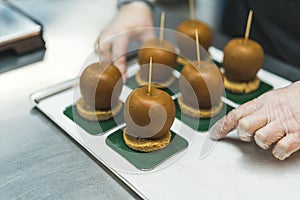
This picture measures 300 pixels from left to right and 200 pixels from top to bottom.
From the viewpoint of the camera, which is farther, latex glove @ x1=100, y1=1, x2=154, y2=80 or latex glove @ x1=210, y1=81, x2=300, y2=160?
latex glove @ x1=100, y1=1, x2=154, y2=80

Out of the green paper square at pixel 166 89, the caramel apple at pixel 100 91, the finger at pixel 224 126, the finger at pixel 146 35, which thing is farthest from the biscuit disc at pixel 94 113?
the finger at pixel 146 35

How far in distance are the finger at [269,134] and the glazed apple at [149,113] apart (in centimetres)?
18

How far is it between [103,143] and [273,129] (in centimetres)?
35

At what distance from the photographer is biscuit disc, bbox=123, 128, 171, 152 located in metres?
0.90

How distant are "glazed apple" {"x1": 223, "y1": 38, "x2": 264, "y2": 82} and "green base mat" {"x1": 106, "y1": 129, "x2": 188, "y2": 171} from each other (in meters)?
0.25

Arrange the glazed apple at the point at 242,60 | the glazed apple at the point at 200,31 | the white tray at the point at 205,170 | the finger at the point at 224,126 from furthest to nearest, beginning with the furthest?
the glazed apple at the point at 200,31, the glazed apple at the point at 242,60, the finger at the point at 224,126, the white tray at the point at 205,170

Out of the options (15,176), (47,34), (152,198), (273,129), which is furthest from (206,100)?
(47,34)

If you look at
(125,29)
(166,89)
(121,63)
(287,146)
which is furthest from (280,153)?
(125,29)

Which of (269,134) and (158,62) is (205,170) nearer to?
(269,134)

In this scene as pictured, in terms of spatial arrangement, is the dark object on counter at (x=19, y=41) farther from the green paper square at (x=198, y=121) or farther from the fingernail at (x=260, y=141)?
the fingernail at (x=260, y=141)

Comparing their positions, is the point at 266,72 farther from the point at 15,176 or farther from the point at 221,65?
the point at 15,176

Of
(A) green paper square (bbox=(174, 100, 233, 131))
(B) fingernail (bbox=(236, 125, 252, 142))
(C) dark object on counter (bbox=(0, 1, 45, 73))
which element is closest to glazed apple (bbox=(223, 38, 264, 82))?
(A) green paper square (bbox=(174, 100, 233, 131))

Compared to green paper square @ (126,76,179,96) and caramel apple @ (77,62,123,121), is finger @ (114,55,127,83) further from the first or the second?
caramel apple @ (77,62,123,121)

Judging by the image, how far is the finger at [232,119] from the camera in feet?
2.95
